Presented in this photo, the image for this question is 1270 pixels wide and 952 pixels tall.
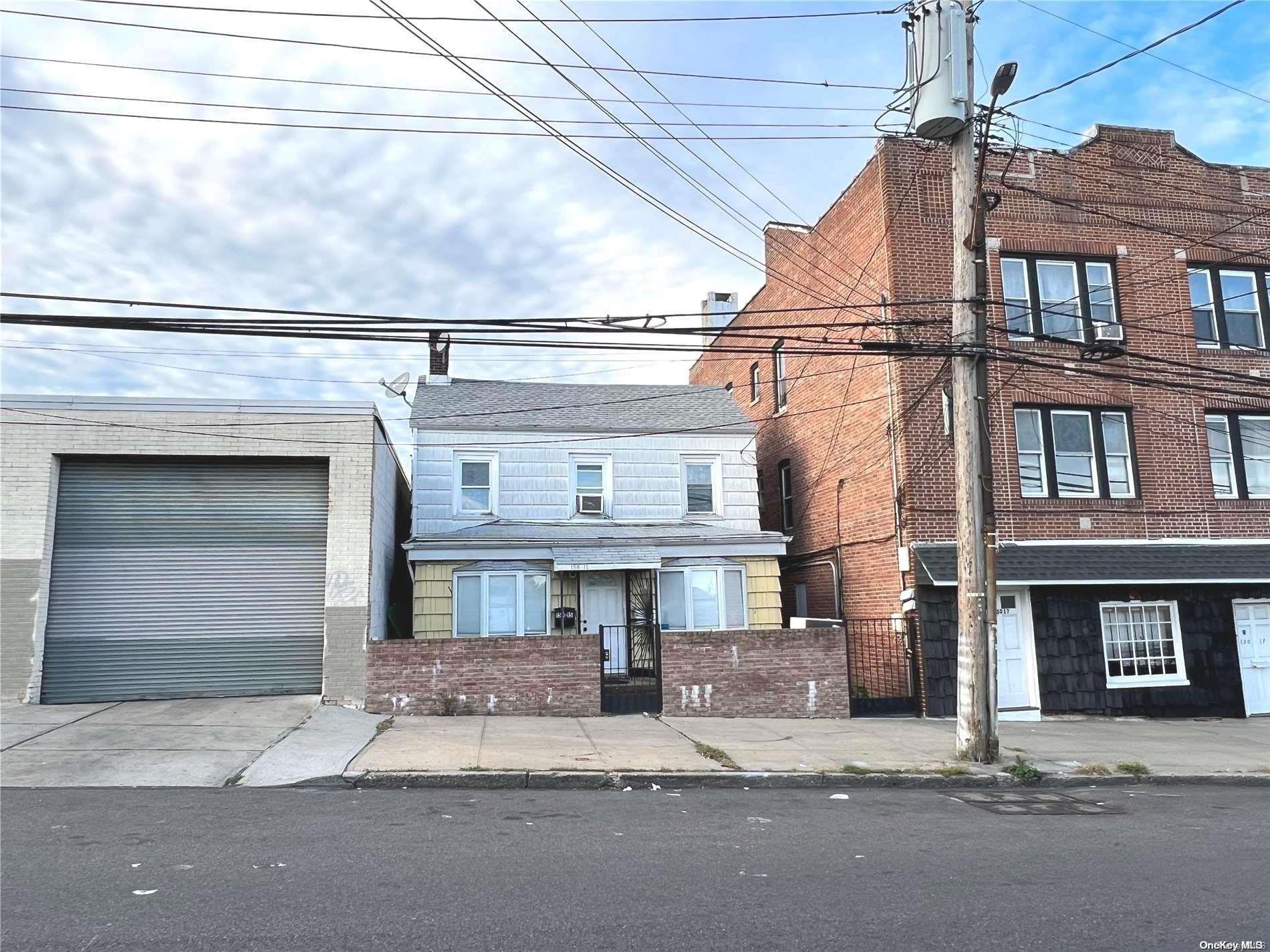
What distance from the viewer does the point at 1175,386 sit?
17.7 m

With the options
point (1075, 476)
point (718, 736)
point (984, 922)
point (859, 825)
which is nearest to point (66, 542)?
point (718, 736)

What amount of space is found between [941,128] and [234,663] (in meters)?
12.7

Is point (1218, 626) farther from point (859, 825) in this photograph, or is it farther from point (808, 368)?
point (859, 825)

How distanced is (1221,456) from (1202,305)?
121 inches

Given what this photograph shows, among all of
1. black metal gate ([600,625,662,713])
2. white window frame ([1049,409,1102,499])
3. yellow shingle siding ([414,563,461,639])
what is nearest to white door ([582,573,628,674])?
black metal gate ([600,625,662,713])

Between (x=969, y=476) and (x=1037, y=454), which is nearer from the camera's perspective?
(x=969, y=476)

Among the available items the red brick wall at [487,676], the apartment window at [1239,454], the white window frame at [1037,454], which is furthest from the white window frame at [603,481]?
the apartment window at [1239,454]

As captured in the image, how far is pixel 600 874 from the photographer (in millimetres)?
6082

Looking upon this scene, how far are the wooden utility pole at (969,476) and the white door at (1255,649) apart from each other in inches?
357

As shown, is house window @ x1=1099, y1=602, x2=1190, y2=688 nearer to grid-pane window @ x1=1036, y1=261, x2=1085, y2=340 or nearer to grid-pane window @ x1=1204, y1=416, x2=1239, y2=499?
grid-pane window @ x1=1204, y1=416, x2=1239, y2=499

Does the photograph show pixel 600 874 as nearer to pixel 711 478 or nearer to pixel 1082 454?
pixel 711 478

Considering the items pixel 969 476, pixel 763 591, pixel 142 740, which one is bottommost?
pixel 142 740

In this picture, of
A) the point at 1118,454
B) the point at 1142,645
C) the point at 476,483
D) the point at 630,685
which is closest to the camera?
the point at 630,685

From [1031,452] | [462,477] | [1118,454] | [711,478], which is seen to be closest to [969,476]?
[1031,452]
